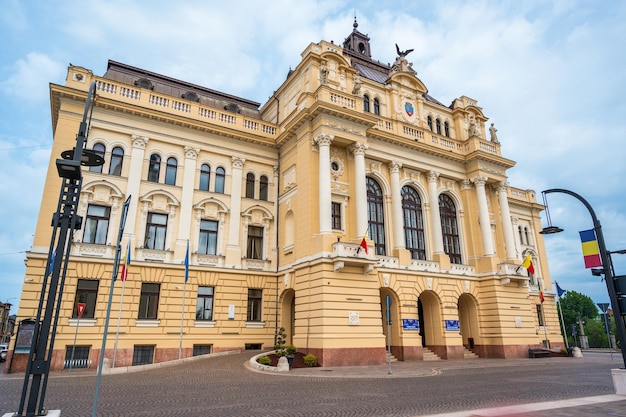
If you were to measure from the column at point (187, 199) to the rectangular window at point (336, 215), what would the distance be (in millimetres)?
9231

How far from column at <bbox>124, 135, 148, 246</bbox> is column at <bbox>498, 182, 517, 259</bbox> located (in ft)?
90.0

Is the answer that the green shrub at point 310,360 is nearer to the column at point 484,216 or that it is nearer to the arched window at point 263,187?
the arched window at point 263,187

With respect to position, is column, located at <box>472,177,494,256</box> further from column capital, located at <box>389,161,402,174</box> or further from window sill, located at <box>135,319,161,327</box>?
window sill, located at <box>135,319,161,327</box>

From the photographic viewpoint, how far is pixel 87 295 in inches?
914

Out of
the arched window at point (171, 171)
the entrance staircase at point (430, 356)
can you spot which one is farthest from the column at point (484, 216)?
the arched window at point (171, 171)

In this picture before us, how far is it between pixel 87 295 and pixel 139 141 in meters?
9.88

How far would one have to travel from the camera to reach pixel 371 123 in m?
28.4

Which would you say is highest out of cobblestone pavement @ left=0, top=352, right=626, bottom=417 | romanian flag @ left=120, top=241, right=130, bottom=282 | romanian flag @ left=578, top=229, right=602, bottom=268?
romanian flag @ left=120, top=241, right=130, bottom=282

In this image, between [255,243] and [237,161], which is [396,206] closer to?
[255,243]

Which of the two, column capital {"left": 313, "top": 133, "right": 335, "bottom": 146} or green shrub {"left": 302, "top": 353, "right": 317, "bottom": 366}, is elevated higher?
column capital {"left": 313, "top": 133, "right": 335, "bottom": 146}

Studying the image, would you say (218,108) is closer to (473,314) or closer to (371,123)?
(371,123)

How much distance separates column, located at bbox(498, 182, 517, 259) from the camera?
3350 centimetres

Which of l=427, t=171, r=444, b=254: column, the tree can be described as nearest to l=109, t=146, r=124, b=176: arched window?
l=427, t=171, r=444, b=254: column

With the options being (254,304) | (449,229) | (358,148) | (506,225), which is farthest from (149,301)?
(506,225)
